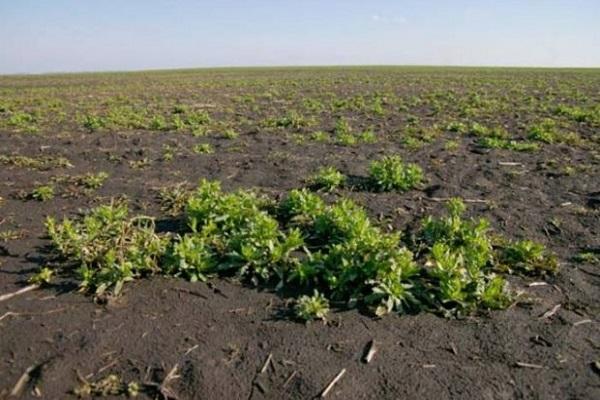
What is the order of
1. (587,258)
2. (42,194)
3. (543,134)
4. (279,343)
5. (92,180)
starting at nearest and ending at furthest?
(279,343) < (587,258) < (42,194) < (92,180) < (543,134)

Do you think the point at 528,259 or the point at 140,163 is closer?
the point at 528,259

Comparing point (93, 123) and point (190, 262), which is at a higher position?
point (93, 123)

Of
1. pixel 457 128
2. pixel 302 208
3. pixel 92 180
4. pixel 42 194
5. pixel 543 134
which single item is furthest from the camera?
pixel 457 128

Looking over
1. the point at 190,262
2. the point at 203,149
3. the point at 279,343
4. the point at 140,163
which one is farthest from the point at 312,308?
the point at 203,149

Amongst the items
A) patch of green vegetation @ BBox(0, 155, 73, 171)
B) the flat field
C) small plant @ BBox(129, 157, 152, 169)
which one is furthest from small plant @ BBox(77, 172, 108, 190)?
patch of green vegetation @ BBox(0, 155, 73, 171)

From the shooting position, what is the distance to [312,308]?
4930mm

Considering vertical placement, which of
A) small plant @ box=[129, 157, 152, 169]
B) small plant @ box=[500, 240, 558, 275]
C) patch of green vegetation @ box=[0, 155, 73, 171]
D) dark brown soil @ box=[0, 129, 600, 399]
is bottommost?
dark brown soil @ box=[0, 129, 600, 399]

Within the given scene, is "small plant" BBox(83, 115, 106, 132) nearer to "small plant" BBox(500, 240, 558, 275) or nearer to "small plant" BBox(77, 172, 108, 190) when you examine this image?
"small plant" BBox(77, 172, 108, 190)

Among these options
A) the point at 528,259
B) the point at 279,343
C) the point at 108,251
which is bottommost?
the point at 279,343

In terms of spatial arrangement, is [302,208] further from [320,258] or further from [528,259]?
[528,259]

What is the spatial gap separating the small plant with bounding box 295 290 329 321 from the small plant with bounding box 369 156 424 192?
4.08 meters

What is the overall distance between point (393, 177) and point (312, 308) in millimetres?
4383

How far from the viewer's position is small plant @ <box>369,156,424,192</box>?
8.80 metres

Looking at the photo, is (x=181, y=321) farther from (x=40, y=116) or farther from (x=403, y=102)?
(x=403, y=102)
